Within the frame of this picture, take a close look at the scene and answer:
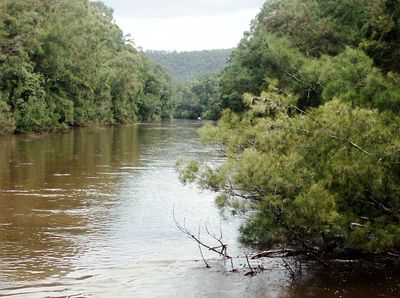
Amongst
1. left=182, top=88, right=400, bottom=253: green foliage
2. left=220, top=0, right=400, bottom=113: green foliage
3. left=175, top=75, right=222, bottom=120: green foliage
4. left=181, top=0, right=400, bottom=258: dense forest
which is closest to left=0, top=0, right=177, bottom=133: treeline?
left=220, top=0, right=400, bottom=113: green foliage

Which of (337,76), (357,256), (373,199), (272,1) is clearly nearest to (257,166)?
(373,199)

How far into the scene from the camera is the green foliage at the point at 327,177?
28.8ft

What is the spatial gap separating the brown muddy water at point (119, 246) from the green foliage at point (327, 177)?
3.27ft

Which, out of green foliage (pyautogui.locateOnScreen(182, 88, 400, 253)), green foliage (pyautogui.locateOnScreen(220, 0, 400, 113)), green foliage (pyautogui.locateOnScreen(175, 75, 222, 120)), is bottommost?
green foliage (pyautogui.locateOnScreen(175, 75, 222, 120))

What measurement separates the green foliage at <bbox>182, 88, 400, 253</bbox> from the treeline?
34798 millimetres

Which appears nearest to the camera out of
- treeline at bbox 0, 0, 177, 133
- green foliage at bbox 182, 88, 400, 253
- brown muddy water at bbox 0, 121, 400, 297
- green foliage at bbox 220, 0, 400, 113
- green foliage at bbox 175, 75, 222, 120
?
green foliage at bbox 182, 88, 400, 253

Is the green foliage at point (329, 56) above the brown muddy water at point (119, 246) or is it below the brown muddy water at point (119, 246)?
above

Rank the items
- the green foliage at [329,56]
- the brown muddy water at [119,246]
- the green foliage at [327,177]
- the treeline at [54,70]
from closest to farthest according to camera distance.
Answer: the green foliage at [327,177], the brown muddy water at [119,246], the green foliage at [329,56], the treeline at [54,70]

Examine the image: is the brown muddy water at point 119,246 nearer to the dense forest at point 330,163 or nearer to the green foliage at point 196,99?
the dense forest at point 330,163

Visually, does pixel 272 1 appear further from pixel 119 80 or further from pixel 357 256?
pixel 357 256

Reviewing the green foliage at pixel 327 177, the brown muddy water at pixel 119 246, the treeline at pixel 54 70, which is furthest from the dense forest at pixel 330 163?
the treeline at pixel 54 70

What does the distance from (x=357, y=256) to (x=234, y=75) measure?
1024 inches

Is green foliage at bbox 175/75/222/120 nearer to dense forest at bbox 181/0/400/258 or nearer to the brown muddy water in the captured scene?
the brown muddy water

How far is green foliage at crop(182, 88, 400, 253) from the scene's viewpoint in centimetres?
879
